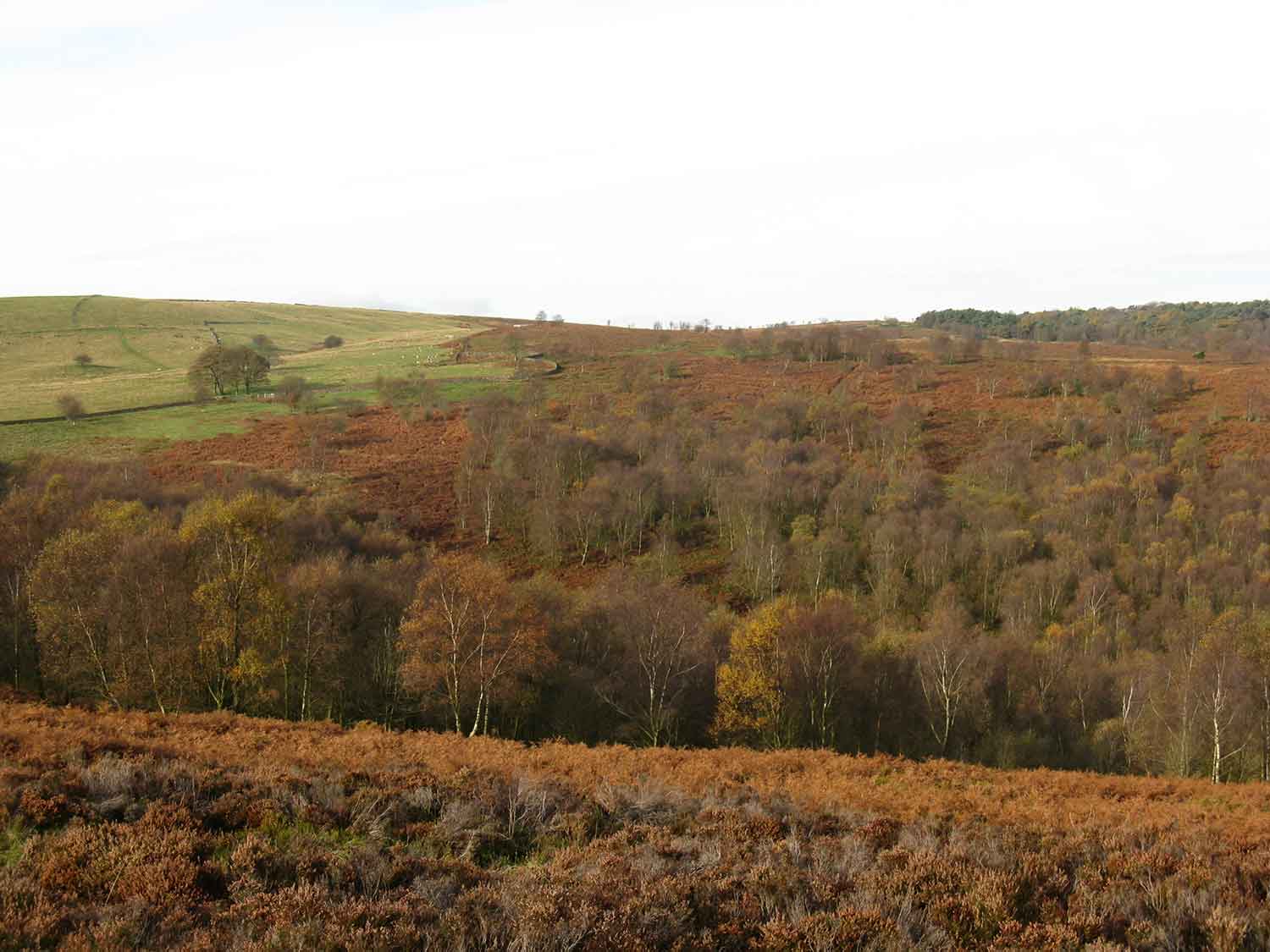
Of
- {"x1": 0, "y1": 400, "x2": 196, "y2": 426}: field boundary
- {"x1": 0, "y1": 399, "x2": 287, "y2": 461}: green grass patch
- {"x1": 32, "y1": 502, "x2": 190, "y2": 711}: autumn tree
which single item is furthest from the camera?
A: {"x1": 0, "y1": 400, "x2": 196, "y2": 426}: field boundary

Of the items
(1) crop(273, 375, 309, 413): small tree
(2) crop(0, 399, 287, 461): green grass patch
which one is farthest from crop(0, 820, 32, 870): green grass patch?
(1) crop(273, 375, 309, 413): small tree

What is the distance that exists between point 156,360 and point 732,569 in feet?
384

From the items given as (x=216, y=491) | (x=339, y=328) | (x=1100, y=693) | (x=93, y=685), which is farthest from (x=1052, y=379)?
(x=339, y=328)

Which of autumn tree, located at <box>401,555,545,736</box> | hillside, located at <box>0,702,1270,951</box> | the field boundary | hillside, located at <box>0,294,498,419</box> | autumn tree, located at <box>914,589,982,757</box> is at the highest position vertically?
hillside, located at <box>0,294,498,419</box>

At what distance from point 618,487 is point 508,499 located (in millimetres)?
11853

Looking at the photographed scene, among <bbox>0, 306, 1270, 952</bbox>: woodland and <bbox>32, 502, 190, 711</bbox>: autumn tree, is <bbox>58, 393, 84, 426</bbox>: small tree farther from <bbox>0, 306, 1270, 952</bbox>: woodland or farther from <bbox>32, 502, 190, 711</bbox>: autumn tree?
<bbox>32, 502, 190, 711</bbox>: autumn tree

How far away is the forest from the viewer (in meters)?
34.2

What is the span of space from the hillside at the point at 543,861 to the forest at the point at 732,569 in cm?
1890

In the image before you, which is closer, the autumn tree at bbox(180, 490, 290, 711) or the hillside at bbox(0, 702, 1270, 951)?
the hillside at bbox(0, 702, 1270, 951)

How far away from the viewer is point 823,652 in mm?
40812

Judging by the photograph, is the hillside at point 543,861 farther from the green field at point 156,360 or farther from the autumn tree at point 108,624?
the green field at point 156,360

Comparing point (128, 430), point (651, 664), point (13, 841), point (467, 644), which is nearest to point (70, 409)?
point (128, 430)

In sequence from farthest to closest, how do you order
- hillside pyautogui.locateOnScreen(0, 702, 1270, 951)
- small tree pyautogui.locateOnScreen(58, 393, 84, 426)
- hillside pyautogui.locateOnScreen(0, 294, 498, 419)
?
hillside pyautogui.locateOnScreen(0, 294, 498, 419) < small tree pyautogui.locateOnScreen(58, 393, 84, 426) < hillside pyautogui.locateOnScreen(0, 702, 1270, 951)

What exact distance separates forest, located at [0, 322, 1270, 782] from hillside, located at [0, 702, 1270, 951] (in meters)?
18.9
